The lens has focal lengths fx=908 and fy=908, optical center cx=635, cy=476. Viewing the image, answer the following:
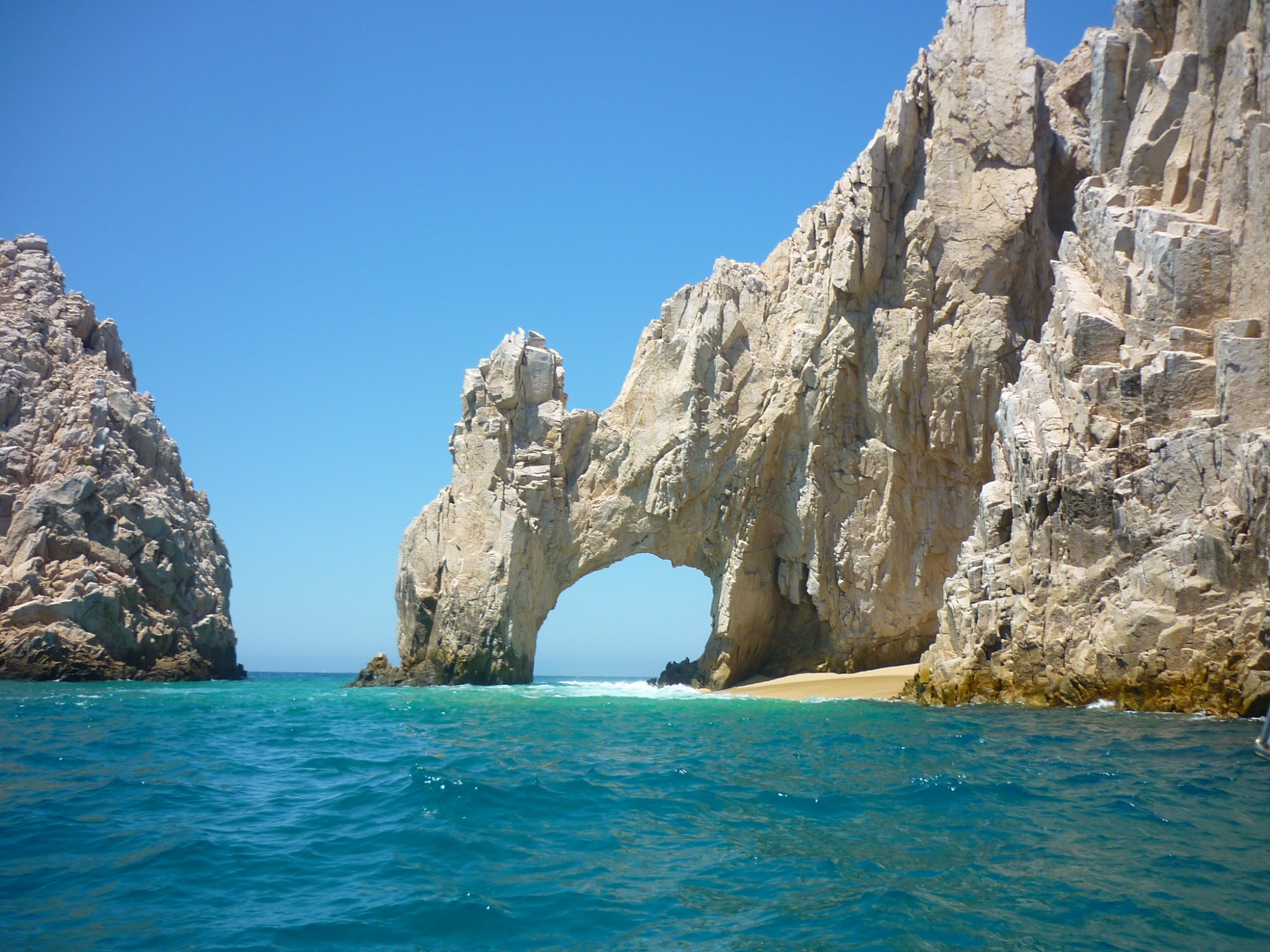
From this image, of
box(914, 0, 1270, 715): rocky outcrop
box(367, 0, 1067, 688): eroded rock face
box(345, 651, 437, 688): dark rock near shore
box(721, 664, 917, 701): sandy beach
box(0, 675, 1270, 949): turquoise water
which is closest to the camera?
box(0, 675, 1270, 949): turquoise water

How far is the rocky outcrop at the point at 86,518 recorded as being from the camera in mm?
36281

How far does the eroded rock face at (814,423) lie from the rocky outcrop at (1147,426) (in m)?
4.98

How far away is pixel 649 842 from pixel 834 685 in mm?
19145

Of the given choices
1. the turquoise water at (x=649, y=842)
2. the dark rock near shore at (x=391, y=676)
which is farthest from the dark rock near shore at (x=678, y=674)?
the turquoise water at (x=649, y=842)

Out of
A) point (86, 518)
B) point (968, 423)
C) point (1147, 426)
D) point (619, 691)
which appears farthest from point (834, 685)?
point (86, 518)

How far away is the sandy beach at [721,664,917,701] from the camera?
24562 millimetres

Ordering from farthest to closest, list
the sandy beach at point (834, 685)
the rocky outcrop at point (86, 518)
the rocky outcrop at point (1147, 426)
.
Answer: the rocky outcrop at point (86, 518)
the sandy beach at point (834, 685)
the rocky outcrop at point (1147, 426)

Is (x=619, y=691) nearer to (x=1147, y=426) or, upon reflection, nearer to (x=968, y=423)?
(x=968, y=423)

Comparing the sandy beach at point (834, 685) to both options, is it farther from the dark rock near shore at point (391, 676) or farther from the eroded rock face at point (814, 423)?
the dark rock near shore at point (391, 676)

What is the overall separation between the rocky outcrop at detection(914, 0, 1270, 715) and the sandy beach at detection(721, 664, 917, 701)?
3.26 m

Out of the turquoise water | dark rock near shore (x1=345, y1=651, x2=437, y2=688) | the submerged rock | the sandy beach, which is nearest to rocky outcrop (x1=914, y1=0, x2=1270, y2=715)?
the submerged rock

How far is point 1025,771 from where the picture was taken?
1042 cm

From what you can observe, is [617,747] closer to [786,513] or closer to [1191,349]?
[1191,349]

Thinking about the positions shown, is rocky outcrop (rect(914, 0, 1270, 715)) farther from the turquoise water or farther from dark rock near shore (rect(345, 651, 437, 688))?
dark rock near shore (rect(345, 651, 437, 688))
